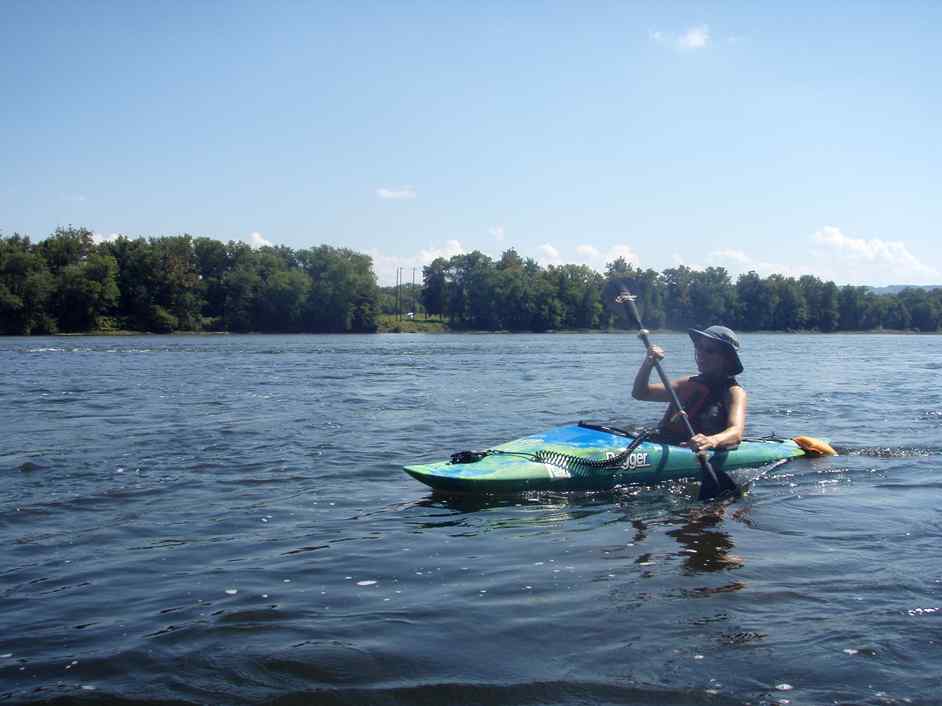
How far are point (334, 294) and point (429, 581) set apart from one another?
7154 cm

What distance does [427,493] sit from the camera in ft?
25.6

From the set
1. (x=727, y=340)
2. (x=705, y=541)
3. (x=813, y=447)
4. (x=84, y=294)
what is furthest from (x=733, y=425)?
(x=84, y=294)

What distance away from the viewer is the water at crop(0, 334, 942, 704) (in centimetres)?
382

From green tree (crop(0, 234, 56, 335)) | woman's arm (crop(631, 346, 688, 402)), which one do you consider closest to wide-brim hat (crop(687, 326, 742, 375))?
woman's arm (crop(631, 346, 688, 402))

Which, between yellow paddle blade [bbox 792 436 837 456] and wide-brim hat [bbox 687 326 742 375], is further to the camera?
yellow paddle blade [bbox 792 436 837 456]

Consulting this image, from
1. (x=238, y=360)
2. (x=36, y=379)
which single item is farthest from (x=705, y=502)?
(x=238, y=360)

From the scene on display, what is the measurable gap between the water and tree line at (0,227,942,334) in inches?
2138

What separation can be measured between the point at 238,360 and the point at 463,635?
2734 centimetres

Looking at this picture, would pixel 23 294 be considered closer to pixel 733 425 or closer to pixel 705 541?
pixel 733 425

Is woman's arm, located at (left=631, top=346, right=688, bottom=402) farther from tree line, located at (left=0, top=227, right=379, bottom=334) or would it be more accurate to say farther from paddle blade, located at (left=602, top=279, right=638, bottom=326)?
tree line, located at (left=0, top=227, right=379, bottom=334)

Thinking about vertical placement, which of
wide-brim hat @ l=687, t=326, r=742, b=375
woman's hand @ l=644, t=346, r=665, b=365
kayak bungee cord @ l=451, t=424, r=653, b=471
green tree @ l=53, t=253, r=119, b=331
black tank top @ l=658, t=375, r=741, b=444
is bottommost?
kayak bungee cord @ l=451, t=424, r=653, b=471

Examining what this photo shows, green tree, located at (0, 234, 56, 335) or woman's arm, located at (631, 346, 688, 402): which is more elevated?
green tree, located at (0, 234, 56, 335)

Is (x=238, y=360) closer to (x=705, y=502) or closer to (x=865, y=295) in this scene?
(x=705, y=502)

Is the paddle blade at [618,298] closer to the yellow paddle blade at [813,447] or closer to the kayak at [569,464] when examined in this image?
the kayak at [569,464]
